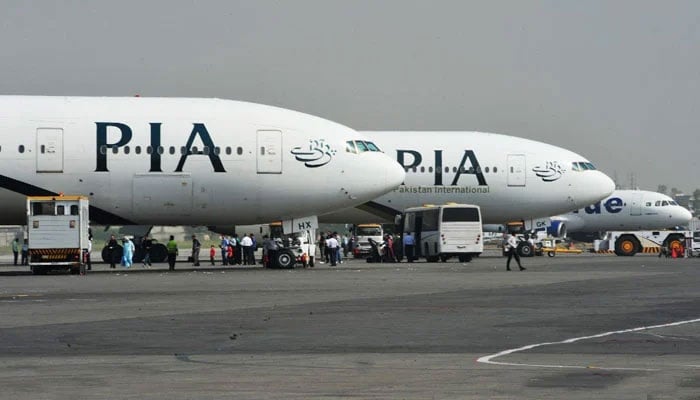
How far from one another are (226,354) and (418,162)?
172 feet

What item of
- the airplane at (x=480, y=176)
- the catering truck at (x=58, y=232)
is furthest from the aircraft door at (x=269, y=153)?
the airplane at (x=480, y=176)

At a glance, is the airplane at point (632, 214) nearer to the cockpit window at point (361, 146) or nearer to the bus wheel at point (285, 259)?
the cockpit window at point (361, 146)

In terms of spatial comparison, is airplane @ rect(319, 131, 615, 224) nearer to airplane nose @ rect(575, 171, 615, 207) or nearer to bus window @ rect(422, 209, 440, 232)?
airplane nose @ rect(575, 171, 615, 207)

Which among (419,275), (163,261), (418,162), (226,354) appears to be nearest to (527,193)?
(418,162)

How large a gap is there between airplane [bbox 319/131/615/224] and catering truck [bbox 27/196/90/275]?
2390 centimetres

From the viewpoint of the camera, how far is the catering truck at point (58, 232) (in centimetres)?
4800

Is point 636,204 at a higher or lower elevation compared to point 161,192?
higher

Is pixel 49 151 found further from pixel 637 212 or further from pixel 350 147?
pixel 637 212

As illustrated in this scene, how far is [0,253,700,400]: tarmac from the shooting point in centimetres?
1463

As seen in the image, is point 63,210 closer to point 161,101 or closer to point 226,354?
point 161,101

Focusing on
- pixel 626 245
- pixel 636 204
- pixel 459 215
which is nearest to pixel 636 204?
pixel 636 204

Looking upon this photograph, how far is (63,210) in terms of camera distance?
48.5 meters

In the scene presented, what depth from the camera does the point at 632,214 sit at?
98.6 metres

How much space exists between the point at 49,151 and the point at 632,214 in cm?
5957
